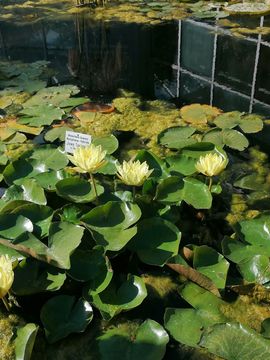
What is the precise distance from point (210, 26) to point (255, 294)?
321 centimetres

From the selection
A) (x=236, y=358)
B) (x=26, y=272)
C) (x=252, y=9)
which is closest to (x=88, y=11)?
(x=252, y=9)

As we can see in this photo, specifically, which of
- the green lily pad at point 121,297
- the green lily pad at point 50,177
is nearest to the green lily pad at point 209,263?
the green lily pad at point 121,297

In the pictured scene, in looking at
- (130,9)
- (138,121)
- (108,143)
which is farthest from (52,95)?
(130,9)

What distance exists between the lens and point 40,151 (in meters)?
1.98

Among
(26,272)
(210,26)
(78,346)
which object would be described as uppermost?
(210,26)

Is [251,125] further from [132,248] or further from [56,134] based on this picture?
[132,248]

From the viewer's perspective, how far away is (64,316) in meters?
1.28

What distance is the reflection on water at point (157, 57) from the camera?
2984mm

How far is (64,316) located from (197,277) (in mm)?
446

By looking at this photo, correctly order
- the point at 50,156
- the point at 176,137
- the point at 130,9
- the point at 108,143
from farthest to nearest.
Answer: the point at 130,9 < the point at 176,137 < the point at 108,143 < the point at 50,156

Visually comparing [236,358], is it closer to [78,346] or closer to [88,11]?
[78,346]

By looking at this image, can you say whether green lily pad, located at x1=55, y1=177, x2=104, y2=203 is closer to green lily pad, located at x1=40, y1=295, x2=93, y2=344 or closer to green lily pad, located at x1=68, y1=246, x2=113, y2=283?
green lily pad, located at x1=68, y1=246, x2=113, y2=283

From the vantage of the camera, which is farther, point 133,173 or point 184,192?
point 184,192

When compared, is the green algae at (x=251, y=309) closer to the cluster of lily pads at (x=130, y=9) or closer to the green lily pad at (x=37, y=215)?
the green lily pad at (x=37, y=215)
